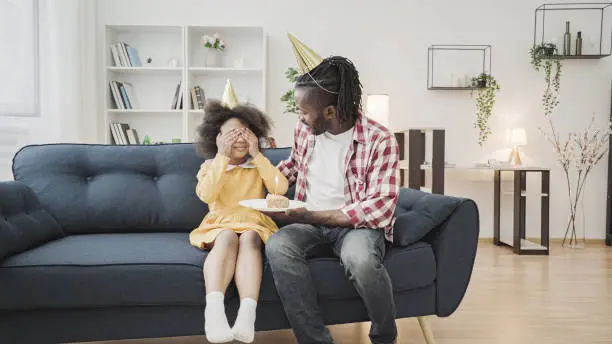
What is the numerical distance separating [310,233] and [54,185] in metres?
1.13

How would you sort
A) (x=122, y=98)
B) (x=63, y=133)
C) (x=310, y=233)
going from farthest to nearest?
(x=122, y=98), (x=63, y=133), (x=310, y=233)

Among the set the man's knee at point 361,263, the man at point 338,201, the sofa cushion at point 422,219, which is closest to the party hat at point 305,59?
the man at point 338,201

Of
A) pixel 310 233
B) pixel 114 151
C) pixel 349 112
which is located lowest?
pixel 310 233

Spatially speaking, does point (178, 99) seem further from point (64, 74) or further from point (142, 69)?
point (64, 74)

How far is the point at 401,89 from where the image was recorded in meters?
4.78

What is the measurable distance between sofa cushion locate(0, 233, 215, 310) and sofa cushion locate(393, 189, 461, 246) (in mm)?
702

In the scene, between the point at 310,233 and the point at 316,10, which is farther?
the point at 316,10

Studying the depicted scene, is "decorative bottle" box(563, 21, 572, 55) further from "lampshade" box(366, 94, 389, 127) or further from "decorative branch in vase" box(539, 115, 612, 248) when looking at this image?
"lampshade" box(366, 94, 389, 127)

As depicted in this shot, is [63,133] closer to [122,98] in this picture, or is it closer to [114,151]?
[122,98]

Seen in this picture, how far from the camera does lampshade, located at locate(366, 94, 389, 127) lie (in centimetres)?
444

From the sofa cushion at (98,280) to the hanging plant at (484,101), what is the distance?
11.9 feet

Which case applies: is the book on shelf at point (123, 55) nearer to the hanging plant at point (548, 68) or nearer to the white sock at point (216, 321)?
the white sock at point (216, 321)

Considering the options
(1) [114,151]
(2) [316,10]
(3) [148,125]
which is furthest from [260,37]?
(1) [114,151]

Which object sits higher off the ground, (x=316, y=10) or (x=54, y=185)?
(x=316, y=10)
